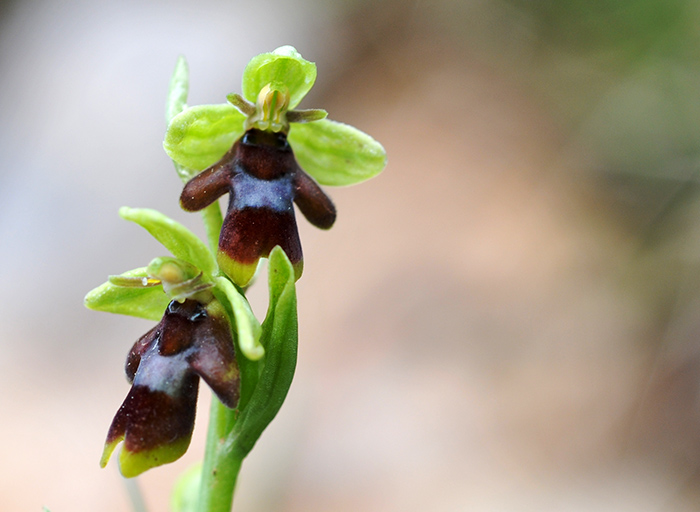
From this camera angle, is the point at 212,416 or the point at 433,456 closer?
the point at 212,416

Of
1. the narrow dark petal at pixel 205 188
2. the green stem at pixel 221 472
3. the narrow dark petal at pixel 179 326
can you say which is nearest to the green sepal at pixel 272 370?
the green stem at pixel 221 472

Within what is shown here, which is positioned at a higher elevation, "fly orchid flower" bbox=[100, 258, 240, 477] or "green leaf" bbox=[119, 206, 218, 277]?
"green leaf" bbox=[119, 206, 218, 277]

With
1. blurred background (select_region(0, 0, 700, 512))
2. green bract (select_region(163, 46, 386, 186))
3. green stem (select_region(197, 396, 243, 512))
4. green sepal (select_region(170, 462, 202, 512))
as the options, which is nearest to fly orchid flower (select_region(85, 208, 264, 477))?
green stem (select_region(197, 396, 243, 512))

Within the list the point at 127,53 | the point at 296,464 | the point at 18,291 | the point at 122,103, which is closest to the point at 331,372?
the point at 296,464

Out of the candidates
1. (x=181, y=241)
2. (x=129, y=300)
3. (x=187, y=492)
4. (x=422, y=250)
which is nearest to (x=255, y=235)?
(x=181, y=241)

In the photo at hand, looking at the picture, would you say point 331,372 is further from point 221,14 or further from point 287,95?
point 221,14

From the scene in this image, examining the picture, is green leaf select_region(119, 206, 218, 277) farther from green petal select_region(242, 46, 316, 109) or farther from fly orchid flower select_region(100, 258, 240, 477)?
green petal select_region(242, 46, 316, 109)
